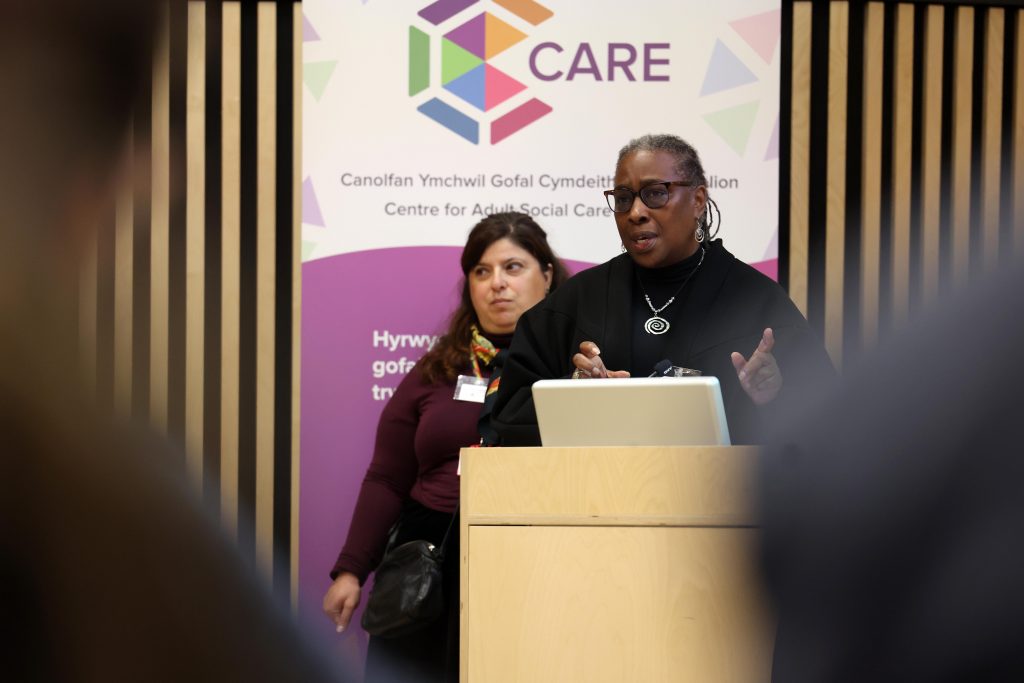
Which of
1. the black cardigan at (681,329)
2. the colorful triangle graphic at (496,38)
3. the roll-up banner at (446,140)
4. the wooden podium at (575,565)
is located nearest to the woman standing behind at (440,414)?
the roll-up banner at (446,140)

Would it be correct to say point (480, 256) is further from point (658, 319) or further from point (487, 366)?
point (658, 319)

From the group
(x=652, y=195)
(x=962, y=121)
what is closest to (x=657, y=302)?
(x=652, y=195)

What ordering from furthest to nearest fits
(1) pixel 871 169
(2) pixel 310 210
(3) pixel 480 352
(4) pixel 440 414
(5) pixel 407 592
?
(1) pixel 871 169
(2) pixel 310 210
(3) pixel 480 352
(4) pixel 440 414
(5) pixel 407 592

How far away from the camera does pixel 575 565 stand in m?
2.12

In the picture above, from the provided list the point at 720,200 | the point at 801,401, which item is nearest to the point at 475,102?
the point at 720,200

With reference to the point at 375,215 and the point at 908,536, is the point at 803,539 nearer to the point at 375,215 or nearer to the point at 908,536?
the point at 908,536

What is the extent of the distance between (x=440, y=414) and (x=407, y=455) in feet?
0.69

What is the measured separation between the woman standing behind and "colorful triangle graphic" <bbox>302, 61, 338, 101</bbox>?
84 cm

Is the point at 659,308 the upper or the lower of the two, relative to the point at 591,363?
upper

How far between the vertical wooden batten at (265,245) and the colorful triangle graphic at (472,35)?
66 centimetres

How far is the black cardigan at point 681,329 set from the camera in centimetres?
295

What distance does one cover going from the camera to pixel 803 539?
1.40 feet

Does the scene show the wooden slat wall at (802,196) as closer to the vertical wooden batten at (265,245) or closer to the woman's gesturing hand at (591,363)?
the vertical wooden batten at (265,245)

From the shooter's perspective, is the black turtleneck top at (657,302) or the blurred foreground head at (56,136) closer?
the blurred foreground head at (56,136)
